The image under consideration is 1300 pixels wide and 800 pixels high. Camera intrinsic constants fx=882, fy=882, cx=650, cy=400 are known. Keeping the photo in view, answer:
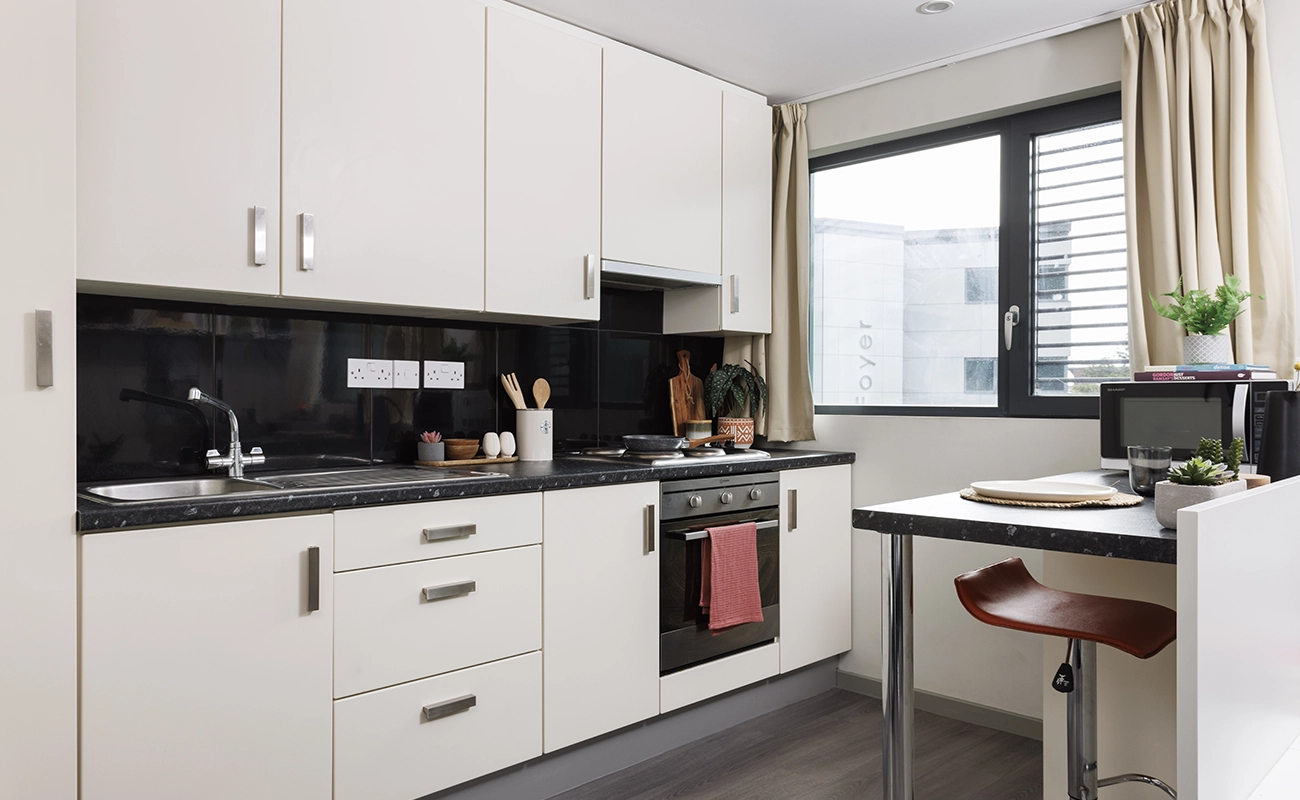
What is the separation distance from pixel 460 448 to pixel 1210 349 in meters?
2.16

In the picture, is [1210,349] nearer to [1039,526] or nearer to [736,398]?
[1039,526]

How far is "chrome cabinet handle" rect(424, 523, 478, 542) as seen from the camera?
87.0 inches

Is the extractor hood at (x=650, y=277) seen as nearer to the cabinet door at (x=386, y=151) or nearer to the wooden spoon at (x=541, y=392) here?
the wooden spoon at (x=541, y=392)

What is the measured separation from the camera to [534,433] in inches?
118

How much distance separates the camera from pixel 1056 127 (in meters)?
3.07

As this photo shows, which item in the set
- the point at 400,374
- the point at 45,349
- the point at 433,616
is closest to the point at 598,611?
the point at 433,616

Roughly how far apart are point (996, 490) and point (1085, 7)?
6.18 ft

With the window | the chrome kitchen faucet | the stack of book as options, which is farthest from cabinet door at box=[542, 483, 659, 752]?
the stack of book

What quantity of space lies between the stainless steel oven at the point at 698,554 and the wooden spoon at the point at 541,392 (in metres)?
0.59

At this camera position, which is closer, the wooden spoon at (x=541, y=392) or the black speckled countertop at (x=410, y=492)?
the black speckled countertop at (x=410, y=492)

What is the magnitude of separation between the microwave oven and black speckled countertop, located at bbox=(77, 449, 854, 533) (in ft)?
3.56

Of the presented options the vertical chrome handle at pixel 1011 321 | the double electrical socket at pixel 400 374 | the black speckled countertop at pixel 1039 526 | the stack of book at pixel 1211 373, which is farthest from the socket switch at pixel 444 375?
the stack of book at pixel 1211 373

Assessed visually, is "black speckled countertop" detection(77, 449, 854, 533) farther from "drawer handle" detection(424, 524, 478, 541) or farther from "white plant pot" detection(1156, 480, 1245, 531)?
"white plant pot" detection(1156, 480, 1245, 531)

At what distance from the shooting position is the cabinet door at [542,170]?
8.69ft
